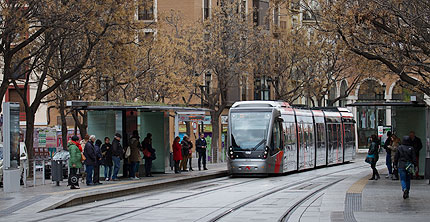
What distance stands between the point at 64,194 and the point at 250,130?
533 inches

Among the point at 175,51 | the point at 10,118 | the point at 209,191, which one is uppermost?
the point at 175,51

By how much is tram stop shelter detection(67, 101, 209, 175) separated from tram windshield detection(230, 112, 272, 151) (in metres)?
2.08

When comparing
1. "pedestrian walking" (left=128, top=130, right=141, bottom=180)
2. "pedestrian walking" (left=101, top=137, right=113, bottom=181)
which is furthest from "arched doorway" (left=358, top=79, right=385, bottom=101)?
"pedestrian walking" (left=101, top=137, right=113, bottom=181)

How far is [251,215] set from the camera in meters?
18.5

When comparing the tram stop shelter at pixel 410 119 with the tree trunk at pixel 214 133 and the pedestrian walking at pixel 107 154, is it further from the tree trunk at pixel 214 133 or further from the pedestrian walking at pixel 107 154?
the tree trunk at pixel 214 133

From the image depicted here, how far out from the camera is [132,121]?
3247 cm

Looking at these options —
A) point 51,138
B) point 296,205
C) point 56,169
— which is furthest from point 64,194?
point 51,138

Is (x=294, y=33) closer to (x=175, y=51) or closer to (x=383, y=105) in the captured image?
(x=175, y=51)

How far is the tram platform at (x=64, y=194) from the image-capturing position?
20.8 metres

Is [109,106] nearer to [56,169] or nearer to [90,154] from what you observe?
[90,154]

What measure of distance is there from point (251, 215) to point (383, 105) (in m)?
13.8

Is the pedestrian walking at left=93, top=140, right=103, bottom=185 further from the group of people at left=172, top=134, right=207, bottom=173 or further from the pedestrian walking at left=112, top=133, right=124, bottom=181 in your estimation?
the group of people at left=172, top=134, right=207, bottom=173

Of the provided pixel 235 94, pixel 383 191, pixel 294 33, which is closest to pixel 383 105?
pixel 383 191

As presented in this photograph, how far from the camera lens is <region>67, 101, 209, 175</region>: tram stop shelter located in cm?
2992
